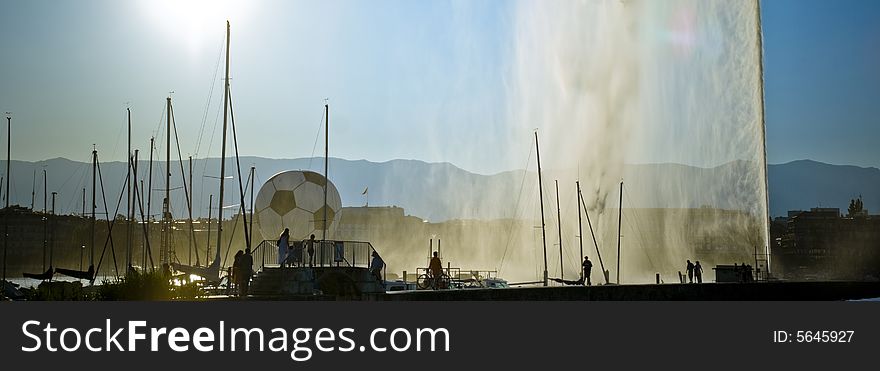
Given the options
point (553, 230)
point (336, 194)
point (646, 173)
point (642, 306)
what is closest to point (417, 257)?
point (553, 230)

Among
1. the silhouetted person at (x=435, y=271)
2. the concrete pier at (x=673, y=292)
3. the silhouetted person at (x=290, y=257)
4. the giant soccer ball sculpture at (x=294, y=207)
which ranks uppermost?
the giant soccer ball sculpture at (x=294, y=207)

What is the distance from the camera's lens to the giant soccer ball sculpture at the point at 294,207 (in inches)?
1882

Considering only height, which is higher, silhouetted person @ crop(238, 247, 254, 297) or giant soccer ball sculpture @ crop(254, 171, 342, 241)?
giant soccer ball sculpture @ crop(254, 171, 342, 241)

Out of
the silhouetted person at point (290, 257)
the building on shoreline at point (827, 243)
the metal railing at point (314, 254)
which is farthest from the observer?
the building on shoreline at point (827, 243)

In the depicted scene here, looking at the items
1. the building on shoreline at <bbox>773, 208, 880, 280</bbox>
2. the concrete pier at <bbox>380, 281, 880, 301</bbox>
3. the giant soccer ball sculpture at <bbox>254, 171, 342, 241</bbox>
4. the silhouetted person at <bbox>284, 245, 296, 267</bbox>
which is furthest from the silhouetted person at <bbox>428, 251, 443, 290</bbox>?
the building on shoreline at <bbox>773, 208, 880, 280</bbox>

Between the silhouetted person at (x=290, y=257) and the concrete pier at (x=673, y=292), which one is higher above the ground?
the silhouetted person at (x=290, y=257)

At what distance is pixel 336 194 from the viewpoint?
5091cm

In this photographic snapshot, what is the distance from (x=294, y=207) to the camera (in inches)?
1886

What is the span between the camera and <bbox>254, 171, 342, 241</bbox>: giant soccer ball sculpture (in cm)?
4781

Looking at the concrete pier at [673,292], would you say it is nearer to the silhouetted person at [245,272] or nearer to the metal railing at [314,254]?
the metal railing at [314,254]

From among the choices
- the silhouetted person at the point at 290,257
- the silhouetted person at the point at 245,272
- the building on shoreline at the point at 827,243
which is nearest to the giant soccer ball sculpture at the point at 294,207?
the silhouetted person at the point at 290,257

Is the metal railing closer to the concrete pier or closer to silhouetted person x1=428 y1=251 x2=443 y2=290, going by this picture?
the concrete pier

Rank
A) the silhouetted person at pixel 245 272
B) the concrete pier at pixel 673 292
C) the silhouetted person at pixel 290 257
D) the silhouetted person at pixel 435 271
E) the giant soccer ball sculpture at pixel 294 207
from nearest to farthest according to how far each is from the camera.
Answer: the silhouetted person at pixel 245 272
the silhouetted person at pixel 290 257
the concrete pier at pixel 673 292
the silhouetted person at pixel 435 271
the giant soccer ball sculpture at pixel 294 207

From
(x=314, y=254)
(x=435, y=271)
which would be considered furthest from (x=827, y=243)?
(x=314, y=254)
